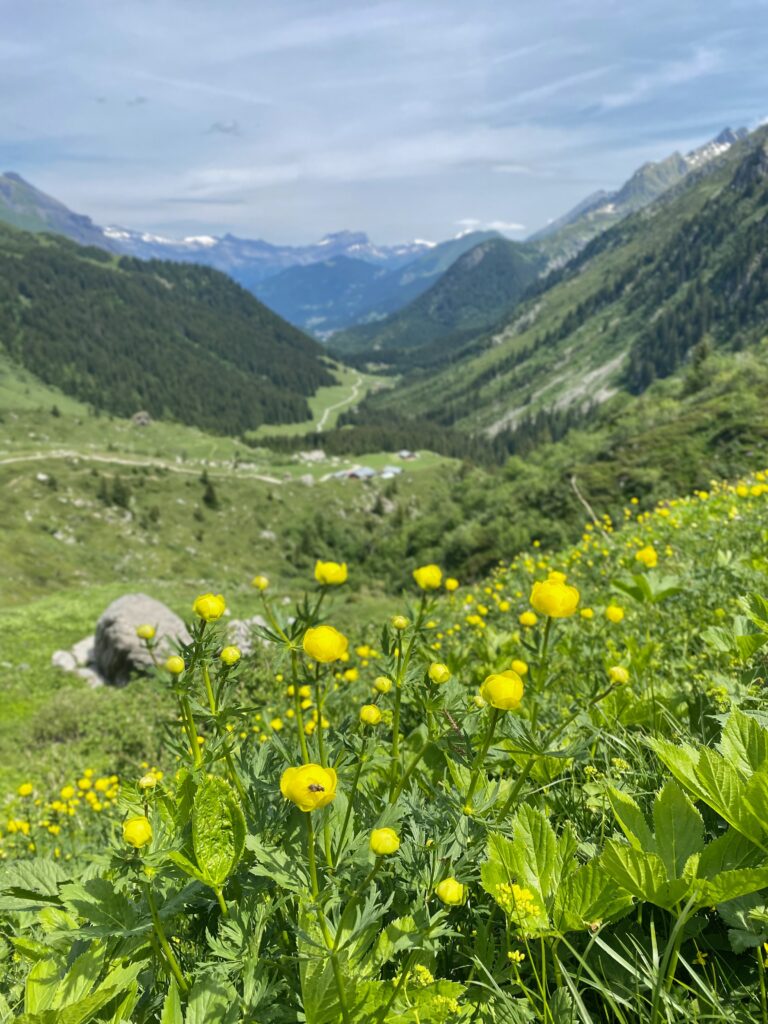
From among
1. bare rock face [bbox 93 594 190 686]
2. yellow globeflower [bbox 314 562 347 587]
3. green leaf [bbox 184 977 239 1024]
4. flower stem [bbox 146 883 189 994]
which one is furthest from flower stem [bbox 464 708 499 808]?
bare rock face [bbox 93 594 190 686]

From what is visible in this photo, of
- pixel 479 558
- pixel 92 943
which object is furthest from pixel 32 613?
pixel 92 943

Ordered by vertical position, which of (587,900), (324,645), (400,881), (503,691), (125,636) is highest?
(324,645)

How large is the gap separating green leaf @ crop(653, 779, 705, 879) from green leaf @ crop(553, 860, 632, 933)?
0.19 meters

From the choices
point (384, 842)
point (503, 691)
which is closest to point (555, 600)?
point (503, 691)

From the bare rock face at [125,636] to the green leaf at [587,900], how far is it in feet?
49.0

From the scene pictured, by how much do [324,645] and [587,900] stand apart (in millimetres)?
1203

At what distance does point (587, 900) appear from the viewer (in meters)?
1.82

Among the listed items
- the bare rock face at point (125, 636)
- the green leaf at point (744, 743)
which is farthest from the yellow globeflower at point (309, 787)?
the bare rock face at point (125, 636)

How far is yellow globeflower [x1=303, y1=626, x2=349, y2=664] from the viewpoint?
72.3 inches

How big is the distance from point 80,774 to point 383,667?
9375 mm

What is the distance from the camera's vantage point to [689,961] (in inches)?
76.4

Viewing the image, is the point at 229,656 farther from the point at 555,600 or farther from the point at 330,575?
the point at 555,600

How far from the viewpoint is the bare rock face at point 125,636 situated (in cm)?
1609

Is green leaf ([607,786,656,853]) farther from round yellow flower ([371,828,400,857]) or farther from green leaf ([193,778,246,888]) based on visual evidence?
green leaf ([193,778,246,888])
